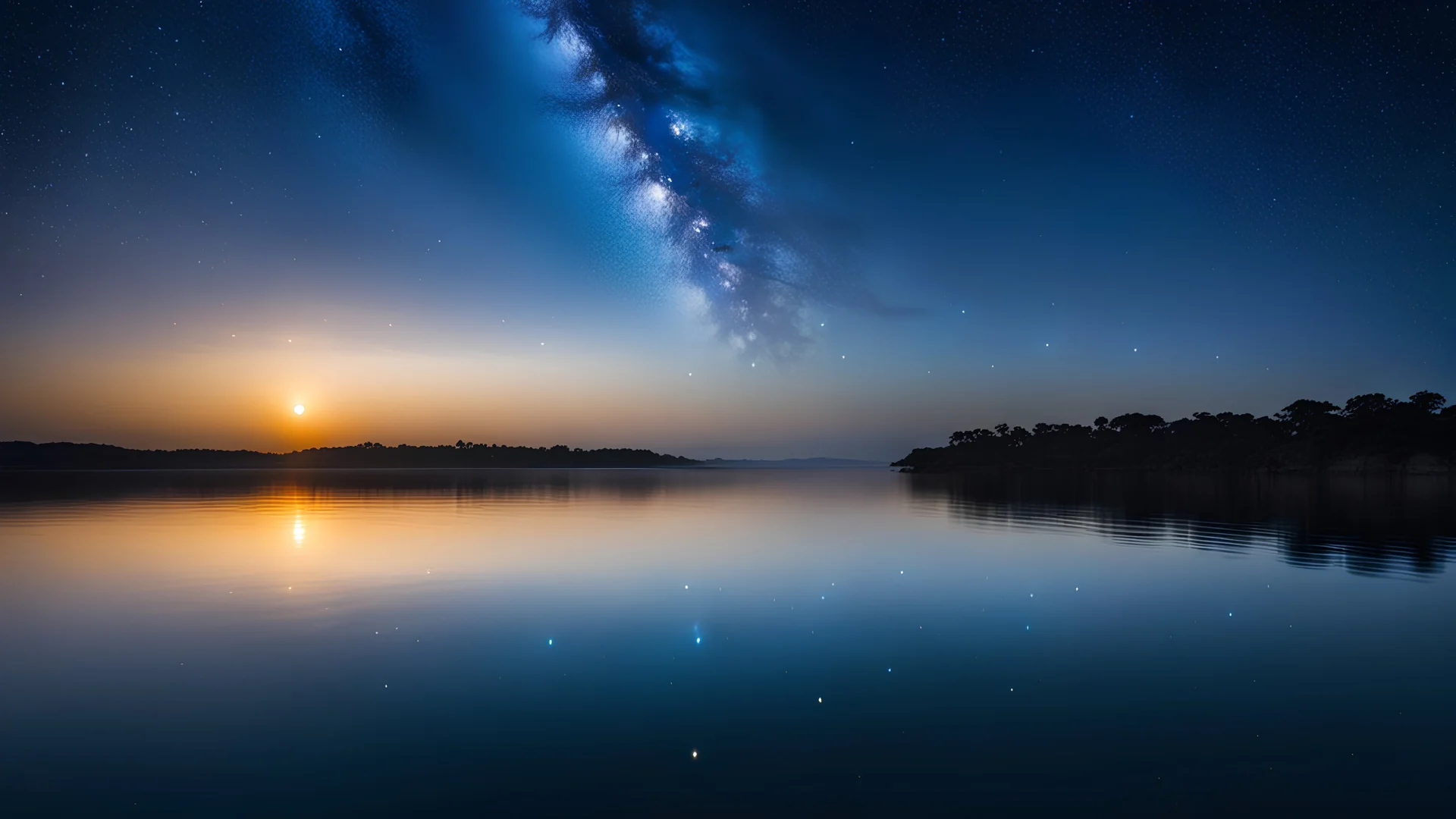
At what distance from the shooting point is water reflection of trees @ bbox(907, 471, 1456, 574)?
1055 inches

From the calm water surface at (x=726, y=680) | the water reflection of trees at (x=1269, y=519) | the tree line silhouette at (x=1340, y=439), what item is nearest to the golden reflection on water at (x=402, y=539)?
the calm water surface at (x=726, y=680)

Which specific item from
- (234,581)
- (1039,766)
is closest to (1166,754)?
(1039,766)

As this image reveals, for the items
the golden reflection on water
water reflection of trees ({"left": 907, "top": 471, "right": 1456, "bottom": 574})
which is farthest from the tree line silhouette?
the golden reflection on water

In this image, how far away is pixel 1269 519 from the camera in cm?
4081

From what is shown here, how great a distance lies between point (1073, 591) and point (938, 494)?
5823cm

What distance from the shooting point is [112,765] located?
885 cm

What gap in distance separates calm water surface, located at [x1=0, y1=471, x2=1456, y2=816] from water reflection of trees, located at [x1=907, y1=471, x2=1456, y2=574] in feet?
2.62

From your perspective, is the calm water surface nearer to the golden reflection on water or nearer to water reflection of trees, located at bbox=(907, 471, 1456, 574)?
the golden reflection on water

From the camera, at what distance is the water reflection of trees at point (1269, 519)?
2680 cm

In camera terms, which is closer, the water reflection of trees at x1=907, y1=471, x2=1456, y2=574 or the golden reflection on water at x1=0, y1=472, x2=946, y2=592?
the golden reflection on water at x1=0, y1=472, x2=946, y2=592

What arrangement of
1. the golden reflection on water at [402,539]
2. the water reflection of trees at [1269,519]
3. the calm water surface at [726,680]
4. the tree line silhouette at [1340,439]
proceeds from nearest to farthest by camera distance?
the calm water surface at [726,680] → the golden reflection on water at [402,539] → the water reflection of trees at [1269,519] → the tree line silhouette at [1340,439]

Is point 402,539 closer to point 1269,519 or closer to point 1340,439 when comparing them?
point 1269,519

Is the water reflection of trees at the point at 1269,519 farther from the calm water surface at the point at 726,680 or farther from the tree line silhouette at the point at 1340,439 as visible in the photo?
the tree line silhouette at the point at 1340,439

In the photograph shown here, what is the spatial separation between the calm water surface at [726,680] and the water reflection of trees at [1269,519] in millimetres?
799
